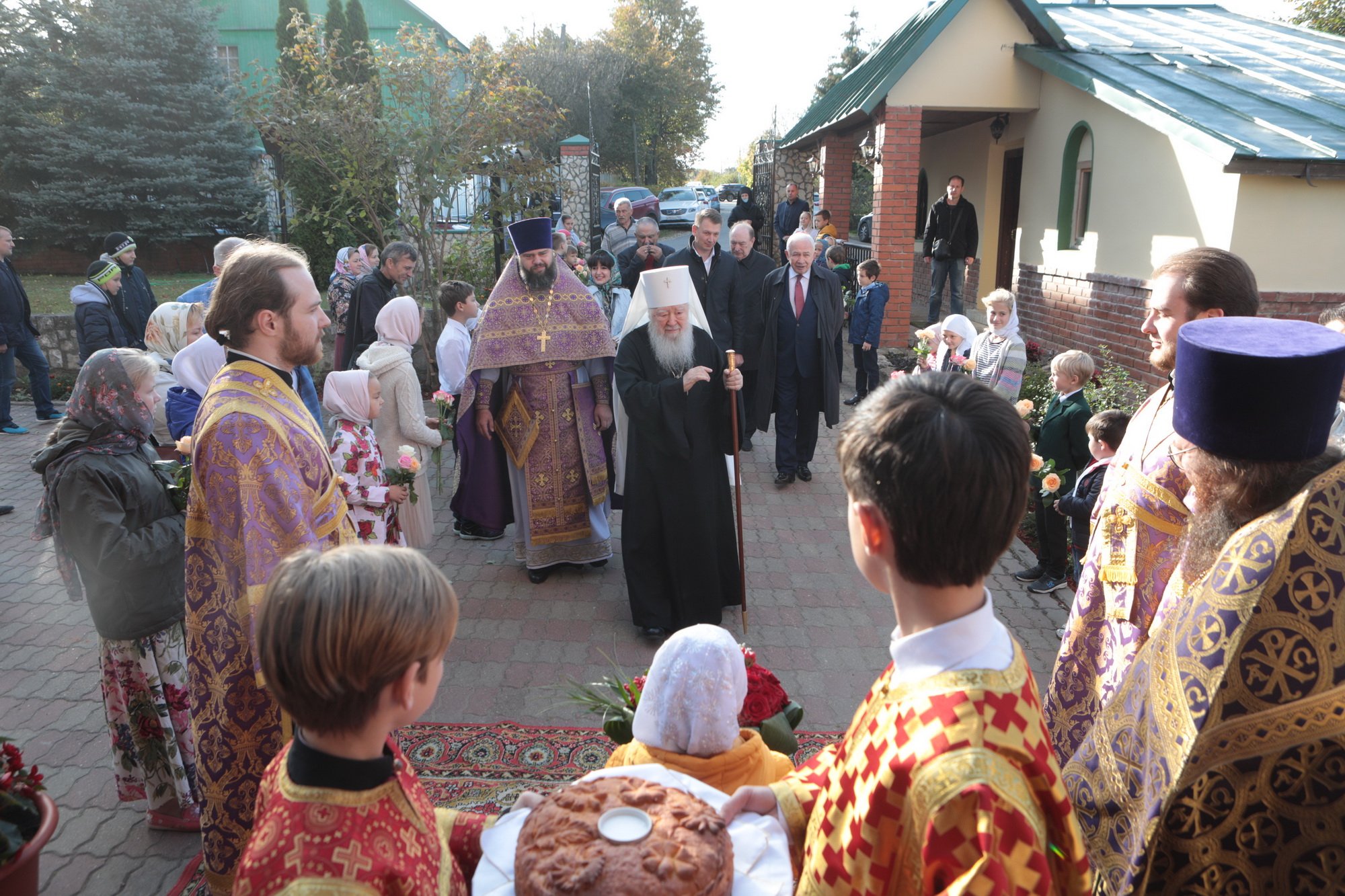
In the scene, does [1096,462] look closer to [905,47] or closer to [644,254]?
[644,254]

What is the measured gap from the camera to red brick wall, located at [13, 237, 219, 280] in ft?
59.3

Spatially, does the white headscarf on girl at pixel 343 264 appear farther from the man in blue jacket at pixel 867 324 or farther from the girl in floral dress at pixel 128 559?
the girl in floral dress at pixel 128 559

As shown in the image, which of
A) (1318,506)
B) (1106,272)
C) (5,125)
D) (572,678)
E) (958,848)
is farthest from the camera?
(5,125)

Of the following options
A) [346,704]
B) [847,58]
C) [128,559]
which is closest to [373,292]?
[128,559]

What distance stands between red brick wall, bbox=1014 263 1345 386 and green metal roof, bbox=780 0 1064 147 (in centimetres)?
284

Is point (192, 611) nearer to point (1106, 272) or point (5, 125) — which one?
point (1106, 272)

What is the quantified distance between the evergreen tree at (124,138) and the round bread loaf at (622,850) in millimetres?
18616

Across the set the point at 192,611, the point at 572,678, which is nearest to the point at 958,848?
the point at 192,611

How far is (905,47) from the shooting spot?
11.2 meters

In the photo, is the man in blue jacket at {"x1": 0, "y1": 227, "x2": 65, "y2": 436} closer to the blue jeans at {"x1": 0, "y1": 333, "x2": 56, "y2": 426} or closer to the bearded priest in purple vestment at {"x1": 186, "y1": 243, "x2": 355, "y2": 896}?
the blue jeans at {"x1": 0, "y1": 333, "x2": 56, "y2": 426}

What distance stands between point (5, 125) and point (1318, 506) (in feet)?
72.6

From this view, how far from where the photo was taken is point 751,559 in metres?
6.20

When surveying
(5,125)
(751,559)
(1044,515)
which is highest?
(5,125)

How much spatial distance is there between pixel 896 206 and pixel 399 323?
765 cm
